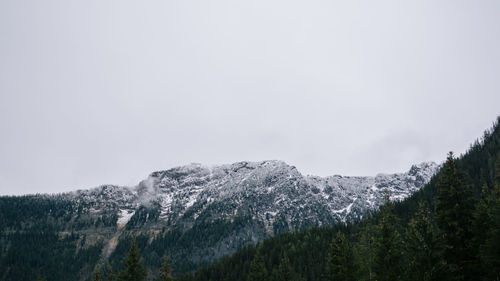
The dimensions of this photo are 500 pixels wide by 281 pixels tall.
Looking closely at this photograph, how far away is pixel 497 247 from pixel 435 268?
4456 millimetres

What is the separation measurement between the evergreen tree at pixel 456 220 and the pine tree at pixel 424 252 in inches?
29.7

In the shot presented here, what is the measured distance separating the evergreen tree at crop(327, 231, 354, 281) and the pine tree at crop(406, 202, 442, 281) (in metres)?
10.3

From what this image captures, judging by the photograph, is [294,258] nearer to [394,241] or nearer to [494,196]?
[394,241]

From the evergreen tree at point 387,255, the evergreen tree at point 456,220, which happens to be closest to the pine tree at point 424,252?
the evergreen tree at point 456,220

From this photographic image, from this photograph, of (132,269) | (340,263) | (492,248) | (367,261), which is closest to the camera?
(492,248)

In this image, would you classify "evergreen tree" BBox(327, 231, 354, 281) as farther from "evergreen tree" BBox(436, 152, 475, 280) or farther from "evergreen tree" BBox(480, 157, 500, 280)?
"evergreen tree" BBox(480, 157, 500, 280)

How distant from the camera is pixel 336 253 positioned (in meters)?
→ 36.3

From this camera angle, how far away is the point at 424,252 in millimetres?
24344

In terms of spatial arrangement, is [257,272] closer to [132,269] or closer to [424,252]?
[132,269]

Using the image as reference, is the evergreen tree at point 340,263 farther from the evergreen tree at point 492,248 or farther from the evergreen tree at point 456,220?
the evergreen tree at point 492,248

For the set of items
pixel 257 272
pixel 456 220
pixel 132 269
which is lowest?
pixel 257 272

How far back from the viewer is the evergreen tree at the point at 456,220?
23641 millimetres

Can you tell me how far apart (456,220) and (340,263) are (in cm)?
1530

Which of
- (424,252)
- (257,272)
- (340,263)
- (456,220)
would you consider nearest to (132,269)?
(257,272)
